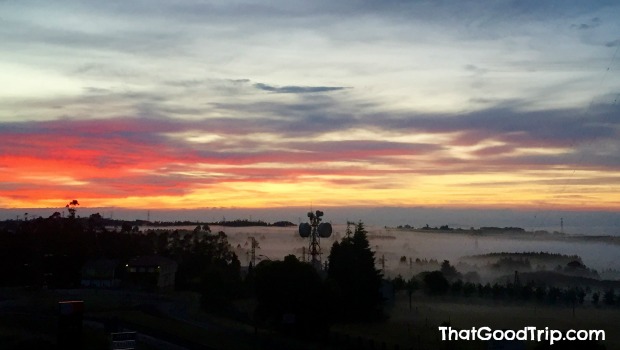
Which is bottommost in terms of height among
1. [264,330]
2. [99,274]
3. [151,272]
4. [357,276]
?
[264,330]

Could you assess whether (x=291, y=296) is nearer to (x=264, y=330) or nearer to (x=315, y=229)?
(x=264, y=330)

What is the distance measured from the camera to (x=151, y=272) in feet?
255

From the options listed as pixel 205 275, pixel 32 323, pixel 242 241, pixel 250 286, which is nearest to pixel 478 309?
pixel 250 286

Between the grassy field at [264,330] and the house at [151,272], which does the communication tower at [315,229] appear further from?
the house at [151,272]

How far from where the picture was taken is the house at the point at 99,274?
75.1m

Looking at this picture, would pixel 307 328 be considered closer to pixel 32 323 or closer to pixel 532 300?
pixel 32 323

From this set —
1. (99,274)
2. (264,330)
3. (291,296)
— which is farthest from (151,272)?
(291,296)

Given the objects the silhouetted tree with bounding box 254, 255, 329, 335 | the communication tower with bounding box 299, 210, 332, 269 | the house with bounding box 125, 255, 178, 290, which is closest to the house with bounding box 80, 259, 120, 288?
the house with bounding box 125, 255, 178, 290

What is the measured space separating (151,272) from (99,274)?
5.70 m

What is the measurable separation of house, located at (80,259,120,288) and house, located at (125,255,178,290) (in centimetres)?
200

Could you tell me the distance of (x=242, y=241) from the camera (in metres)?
195

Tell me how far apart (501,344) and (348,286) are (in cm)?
3259

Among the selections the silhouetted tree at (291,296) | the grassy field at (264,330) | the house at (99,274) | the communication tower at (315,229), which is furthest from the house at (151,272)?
the silhouetted tree at (291,296)

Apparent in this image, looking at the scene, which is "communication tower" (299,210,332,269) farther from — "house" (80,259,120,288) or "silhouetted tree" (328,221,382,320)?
"house" (80,259,120,288)
